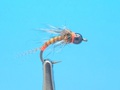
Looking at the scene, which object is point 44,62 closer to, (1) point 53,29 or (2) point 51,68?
(2) point 51,68

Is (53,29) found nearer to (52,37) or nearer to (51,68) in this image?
(52,37)

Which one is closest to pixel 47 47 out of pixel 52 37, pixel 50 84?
pixel 52 37

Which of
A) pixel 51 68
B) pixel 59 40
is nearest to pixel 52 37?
pixel 59 40

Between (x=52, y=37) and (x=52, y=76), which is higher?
(x=52, y=37)

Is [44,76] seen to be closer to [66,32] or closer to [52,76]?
[52,76]

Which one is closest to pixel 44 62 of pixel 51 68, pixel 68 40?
pixel 51 68

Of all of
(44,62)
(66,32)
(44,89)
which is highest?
(66,32)

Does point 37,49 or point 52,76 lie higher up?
point 37,49
